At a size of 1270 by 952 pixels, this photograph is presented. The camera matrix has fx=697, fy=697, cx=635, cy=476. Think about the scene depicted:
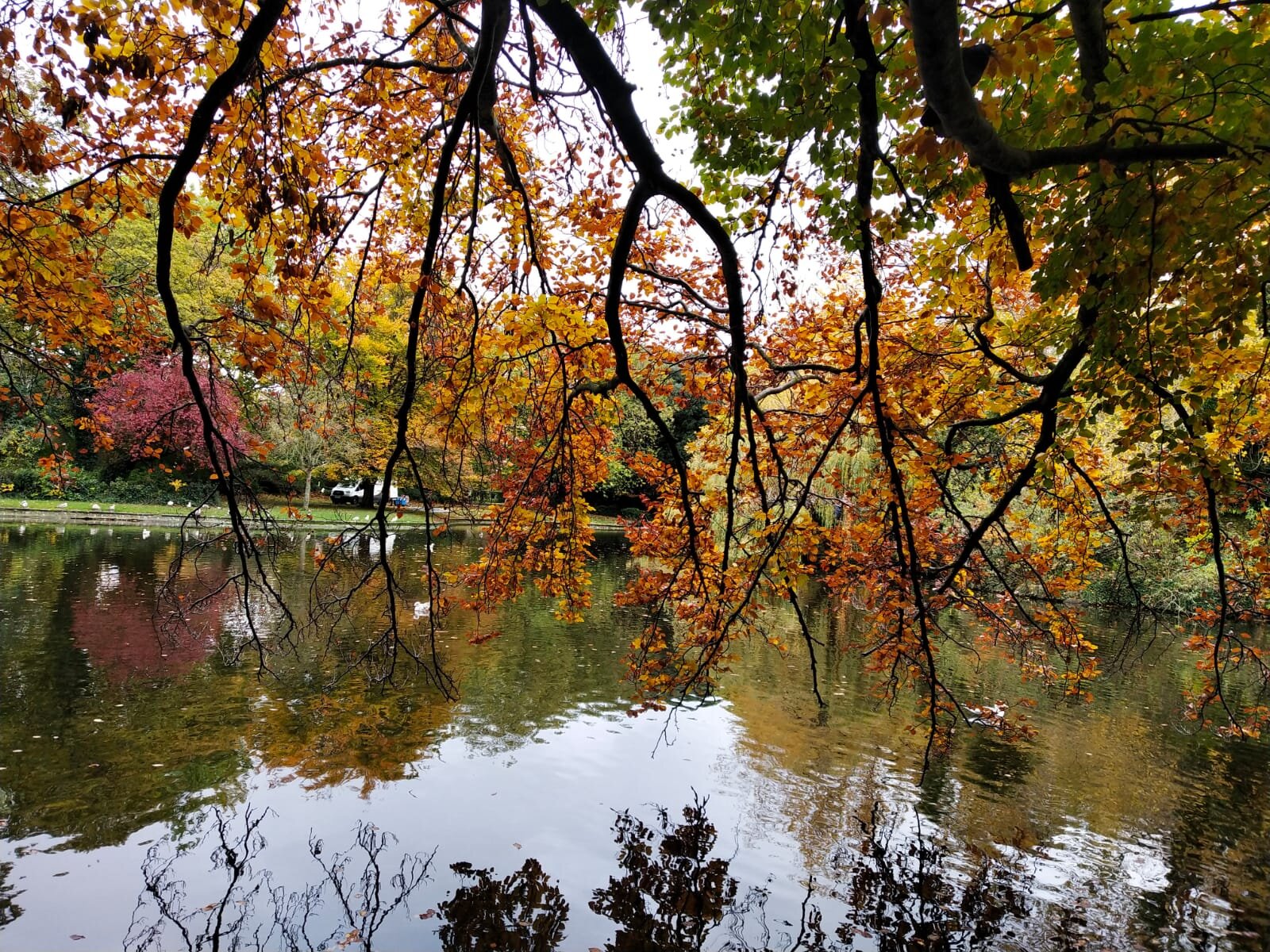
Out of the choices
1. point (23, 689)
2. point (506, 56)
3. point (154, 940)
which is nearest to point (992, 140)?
point (506, 56)

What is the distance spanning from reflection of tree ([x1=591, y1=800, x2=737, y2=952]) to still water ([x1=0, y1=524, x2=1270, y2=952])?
24 millimetres

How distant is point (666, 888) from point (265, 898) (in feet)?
9.75

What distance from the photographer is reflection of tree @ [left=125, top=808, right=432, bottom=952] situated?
459 cm

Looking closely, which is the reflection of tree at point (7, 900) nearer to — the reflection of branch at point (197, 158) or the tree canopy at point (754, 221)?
the tree canopy at point (754, 221)

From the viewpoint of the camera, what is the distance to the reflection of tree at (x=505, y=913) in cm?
479

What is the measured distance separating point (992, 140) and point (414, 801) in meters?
6.92

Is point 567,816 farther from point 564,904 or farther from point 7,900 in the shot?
point 7,900

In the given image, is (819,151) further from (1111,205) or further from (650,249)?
(650,249)

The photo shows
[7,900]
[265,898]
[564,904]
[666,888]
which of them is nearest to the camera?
[7,900]

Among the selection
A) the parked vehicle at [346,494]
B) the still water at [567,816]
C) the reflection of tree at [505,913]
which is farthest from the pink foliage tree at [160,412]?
the parked vehicle at [346,494]

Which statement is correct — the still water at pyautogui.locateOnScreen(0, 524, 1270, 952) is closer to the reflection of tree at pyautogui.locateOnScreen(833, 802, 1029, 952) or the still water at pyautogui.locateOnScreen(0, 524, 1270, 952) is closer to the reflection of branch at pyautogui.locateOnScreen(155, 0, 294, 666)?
the reflection of tree at pyautogui.locateOnScreen(833, 802, 1029, 952)

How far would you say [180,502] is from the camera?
25812 mm

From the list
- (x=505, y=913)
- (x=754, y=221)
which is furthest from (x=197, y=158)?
(x=505, y=913)

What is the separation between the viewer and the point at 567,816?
661 centimetres
